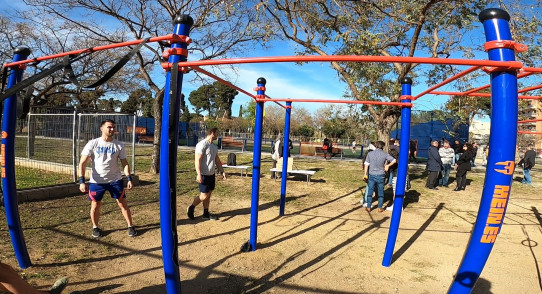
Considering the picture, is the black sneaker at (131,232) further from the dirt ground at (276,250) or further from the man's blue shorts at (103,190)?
the man's blue shorts at (103,190)

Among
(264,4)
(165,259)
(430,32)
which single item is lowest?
(165,259)

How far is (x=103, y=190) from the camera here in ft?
14.0

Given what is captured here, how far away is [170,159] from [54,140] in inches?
361

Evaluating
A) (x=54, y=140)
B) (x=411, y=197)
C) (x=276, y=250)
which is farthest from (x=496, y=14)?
(x=54, y=140)

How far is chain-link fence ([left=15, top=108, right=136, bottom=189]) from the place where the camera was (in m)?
8.70

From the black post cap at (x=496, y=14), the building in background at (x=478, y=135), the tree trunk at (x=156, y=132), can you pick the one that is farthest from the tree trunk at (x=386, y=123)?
the building in background at (x=478, y=135)

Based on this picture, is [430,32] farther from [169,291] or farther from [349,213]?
[169,291]

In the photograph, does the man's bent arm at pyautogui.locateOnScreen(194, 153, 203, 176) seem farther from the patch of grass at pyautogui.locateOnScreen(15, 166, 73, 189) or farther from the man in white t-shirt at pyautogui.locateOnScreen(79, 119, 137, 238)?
the patch of grass at pyautogui.locateOnScreen(15, 166, 73, 189)

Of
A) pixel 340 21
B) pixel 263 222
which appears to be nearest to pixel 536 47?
pixel 340 21

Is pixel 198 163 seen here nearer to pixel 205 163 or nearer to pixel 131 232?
pixel 205 163

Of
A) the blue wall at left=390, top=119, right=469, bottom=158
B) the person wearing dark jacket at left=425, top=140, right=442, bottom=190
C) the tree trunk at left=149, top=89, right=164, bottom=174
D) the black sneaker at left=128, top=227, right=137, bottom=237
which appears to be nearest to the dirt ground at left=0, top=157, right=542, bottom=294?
the black sneaker at left=128, top=227, right=137, bottom=237

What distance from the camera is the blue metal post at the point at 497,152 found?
169 centimetres

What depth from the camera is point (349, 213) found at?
6.63m

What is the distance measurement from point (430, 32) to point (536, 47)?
9.48 ft
